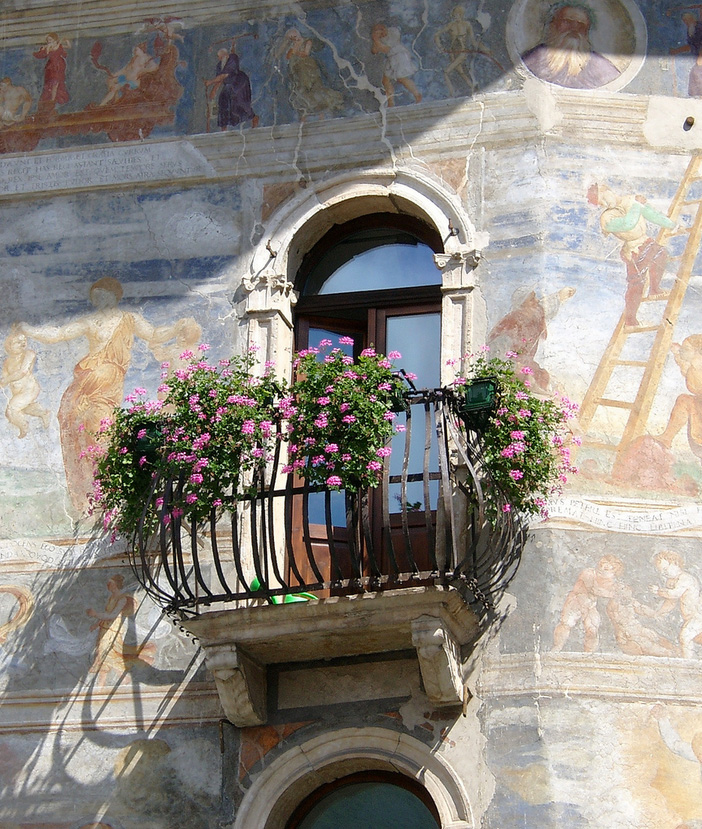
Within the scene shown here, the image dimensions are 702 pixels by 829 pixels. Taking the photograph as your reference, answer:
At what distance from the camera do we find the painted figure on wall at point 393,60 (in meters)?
9.70

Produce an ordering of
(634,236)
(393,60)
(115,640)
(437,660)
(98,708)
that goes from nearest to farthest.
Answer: (437,660) → (98,708) → (115,640) → (634,236) → (393,60)

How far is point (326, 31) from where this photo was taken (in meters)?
9.96

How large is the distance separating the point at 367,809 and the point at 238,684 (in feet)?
3.07

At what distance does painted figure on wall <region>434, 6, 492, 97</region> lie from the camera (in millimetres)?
9664

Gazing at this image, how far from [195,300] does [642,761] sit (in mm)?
3614

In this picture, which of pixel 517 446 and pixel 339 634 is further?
pixel 517 446

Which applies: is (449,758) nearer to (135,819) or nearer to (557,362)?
(135,819)

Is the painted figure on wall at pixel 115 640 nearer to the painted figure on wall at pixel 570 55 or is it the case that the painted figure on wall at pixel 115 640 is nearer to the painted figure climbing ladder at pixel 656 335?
the painted figure climbing ladder at pixel 656 335

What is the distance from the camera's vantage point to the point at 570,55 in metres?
9.67

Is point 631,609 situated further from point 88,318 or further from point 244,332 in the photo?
point 88,318

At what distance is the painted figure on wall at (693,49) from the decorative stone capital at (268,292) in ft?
8.57

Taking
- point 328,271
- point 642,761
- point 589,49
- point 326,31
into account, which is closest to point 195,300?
point 328,271

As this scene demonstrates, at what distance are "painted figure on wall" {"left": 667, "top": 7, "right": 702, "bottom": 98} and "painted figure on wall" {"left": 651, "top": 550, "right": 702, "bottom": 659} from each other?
288cm

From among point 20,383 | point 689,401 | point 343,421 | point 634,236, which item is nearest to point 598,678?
point 689,401
